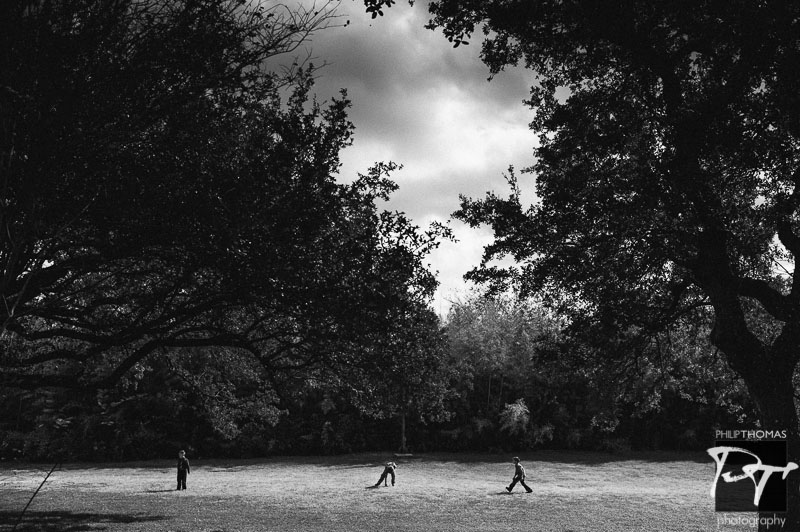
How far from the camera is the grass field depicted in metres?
17.4

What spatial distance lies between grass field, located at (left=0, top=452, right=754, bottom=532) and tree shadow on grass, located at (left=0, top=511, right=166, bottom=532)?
3 centimetres

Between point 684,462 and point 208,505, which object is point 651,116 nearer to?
point 208,505

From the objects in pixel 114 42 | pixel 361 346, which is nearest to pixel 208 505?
pixel 361 346

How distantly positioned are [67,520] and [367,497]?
11.4m

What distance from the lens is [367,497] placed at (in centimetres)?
2409

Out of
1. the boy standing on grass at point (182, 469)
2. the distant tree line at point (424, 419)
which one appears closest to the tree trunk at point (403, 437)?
the distant tree line at point (424, 419)

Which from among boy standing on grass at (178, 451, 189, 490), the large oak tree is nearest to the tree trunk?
boy standing on grass at (178, 451, 189, 490)

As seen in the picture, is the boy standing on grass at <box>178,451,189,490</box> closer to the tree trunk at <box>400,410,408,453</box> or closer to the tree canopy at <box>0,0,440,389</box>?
the tree canopy at <box>0,0,440,389</box>

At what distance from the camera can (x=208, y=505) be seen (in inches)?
820

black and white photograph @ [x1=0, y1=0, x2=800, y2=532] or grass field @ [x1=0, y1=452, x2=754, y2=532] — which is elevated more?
black and white photograph @ [x1=0, y1=0, x2=800, y2=532]
